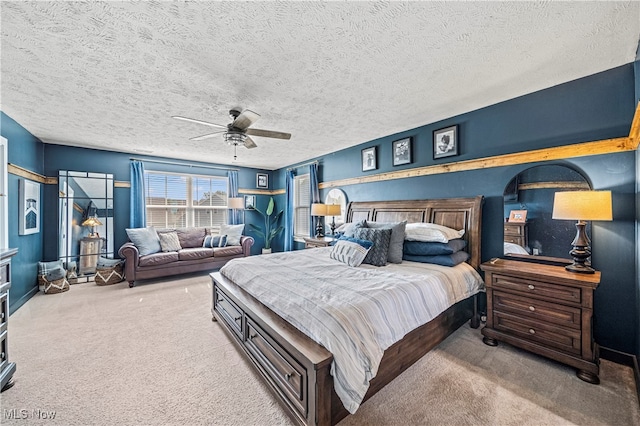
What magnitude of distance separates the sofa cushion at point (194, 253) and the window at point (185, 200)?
121cm

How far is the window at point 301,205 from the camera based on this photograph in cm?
622

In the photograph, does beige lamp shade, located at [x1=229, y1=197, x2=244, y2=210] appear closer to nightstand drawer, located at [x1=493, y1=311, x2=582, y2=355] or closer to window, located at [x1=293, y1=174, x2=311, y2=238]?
window, located at [x1=293, y1=174, x2=311, y2=238]

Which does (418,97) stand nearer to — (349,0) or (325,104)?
(325,104)

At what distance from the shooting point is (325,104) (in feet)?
9.51

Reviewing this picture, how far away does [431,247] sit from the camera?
2793 mm

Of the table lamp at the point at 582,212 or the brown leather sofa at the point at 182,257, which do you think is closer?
the table lamp at the point at 582,212

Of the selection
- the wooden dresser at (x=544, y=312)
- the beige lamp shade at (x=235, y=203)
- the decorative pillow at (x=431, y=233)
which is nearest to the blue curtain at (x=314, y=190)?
the beige lamp shade at (x=235, y=203)

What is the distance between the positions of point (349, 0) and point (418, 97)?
61.7 inches

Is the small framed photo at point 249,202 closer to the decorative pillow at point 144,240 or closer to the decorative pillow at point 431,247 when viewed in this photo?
the decorative pillow at point 144,240

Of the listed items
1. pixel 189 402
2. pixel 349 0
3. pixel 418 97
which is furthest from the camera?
pixel 418 97

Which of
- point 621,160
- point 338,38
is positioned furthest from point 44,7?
point 621,160

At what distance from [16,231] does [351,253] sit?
4524mm

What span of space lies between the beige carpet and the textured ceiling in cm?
253

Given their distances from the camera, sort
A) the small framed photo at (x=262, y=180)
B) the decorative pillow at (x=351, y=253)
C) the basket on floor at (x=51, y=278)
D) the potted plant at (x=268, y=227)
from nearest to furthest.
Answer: the decorative pillow at (x=351, y=253) → the basket on floor at (x=51, y=278) → the potted plant at (x=268, y=227) → the small framed photo at (x=262, y=180)
